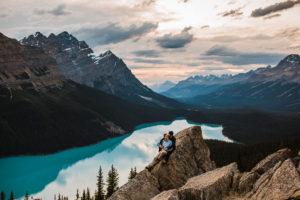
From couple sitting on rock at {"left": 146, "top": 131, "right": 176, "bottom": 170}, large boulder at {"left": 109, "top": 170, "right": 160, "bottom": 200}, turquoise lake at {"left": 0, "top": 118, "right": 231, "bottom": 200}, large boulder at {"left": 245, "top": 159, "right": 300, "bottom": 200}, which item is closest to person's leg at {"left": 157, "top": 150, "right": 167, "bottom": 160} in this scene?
couple sitting on rock at {"left": 146, "top": 131, "right": 176, "bottom": 170}

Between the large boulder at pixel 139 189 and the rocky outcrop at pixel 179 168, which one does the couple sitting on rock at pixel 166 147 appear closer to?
the rocky outcrop at pixel 179 168

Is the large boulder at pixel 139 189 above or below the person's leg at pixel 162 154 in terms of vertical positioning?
below

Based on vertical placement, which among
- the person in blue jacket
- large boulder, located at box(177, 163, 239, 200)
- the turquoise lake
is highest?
the person in blue jacket

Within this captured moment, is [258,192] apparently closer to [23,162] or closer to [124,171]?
[124,171]

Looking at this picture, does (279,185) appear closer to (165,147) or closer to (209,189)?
(209,189)

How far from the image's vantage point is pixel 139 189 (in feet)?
73.2

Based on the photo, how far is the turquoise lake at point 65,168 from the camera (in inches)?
4304

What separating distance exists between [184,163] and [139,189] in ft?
20.2

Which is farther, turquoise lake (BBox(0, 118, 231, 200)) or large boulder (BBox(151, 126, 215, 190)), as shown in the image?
turquoise lake (BBox(0, 118, 231, 200))

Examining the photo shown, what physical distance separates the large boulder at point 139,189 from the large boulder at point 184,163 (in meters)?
0.89

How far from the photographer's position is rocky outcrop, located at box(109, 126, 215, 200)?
22.3m

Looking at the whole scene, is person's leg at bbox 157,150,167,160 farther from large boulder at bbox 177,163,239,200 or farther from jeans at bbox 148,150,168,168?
large boulder at bbox 177,163,239,200

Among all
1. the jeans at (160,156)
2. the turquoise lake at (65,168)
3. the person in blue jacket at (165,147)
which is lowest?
the turquoise lake at (65,168)

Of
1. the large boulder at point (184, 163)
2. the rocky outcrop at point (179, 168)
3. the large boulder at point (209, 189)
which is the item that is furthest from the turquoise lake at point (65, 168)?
the large boulder at point (209, 189)
